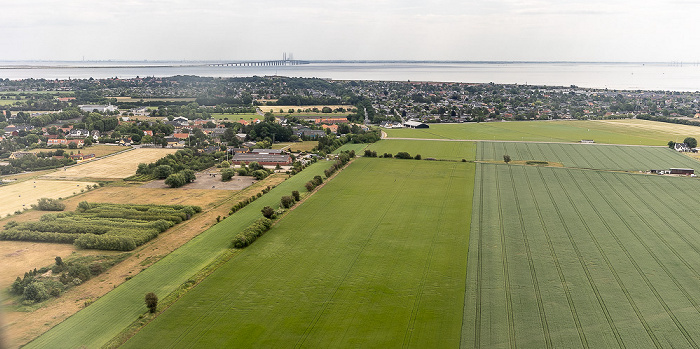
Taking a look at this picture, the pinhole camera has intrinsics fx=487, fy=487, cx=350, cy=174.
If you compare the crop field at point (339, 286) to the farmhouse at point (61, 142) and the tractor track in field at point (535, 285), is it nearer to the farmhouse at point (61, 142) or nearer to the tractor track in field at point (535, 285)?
the tractor track in field at point (535, 285)

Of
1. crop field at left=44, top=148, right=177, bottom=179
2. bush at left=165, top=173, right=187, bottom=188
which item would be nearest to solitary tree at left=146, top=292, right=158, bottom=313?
bush at left=165, top=173, right=187, bottom=188

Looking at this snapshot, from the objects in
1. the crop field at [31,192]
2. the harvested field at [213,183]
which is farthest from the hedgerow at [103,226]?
the harvested field at [213,183]

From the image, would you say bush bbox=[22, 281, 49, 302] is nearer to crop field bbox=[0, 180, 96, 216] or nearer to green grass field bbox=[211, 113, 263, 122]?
crop field bbox=[0, 180, 96, 216]

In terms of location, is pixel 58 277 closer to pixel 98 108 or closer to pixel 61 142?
pixel 61 142

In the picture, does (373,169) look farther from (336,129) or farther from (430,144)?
(336,129)

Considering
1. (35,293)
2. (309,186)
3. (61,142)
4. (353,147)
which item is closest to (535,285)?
(309,186)

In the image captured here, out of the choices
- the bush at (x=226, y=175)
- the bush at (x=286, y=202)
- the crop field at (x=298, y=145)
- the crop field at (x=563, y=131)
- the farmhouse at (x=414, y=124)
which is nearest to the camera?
the bush at (x=286, y=202)

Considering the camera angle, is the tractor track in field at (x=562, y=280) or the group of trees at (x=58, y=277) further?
the group of trees at (x=58, y=277)
